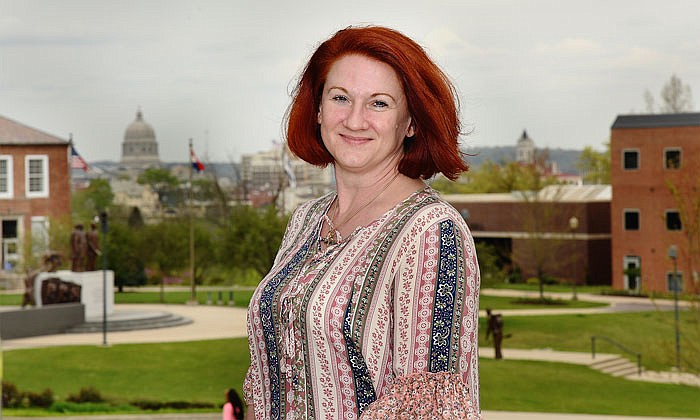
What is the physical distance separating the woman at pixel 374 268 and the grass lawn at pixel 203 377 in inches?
782

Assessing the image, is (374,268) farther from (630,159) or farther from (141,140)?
(141,140)

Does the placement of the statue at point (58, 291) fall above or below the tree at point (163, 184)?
below

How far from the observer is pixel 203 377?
24359 millimetres

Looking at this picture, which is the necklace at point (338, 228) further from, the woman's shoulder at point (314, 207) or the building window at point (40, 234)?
the building window at point (40, 234)

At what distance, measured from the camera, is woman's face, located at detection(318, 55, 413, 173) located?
1620 mm

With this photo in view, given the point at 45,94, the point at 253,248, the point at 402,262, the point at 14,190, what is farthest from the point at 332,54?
the point at 45,94

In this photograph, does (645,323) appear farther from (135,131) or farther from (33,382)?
(135,131)

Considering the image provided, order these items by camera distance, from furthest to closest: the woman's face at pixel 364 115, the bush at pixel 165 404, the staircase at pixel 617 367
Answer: the staircase at pixel 617 367, the bush at pixel 165 404, the woman's face at pixel 364 115

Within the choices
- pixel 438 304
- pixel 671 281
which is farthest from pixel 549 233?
pixel 438 304

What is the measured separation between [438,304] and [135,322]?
25.5 metres

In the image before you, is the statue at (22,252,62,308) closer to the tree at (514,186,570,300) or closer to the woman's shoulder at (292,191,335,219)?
the tree at (514,186,570,300)

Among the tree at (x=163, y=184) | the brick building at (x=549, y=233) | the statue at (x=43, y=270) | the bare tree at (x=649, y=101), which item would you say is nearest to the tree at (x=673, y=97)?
the bare tree at (x=649, y=101)

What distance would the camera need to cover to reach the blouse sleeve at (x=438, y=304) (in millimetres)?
1474

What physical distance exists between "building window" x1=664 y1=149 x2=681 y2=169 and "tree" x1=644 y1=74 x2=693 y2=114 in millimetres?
12233
